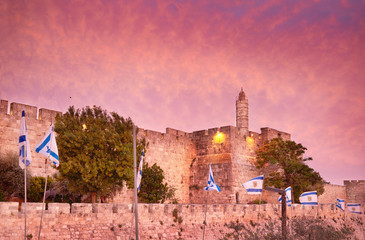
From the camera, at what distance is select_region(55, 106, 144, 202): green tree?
52.6 ft

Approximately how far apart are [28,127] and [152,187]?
26.5ft

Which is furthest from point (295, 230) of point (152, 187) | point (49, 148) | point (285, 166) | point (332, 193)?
point (332, 193)

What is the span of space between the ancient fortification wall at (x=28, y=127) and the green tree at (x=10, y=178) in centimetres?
73

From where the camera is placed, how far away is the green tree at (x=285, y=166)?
2683cm

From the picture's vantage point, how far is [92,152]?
16.7 meters

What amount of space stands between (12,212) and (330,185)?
3804 cm

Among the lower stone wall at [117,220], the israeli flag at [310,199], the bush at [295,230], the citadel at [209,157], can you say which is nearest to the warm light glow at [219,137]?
the citadel at [209,157]

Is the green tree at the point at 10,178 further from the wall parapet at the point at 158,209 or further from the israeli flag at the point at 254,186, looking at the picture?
the israeli flag at the point at 254,186

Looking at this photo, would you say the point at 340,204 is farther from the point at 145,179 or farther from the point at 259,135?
the point at 145,179

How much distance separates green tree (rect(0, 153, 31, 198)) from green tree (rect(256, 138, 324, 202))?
16.2 m

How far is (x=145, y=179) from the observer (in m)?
23.5

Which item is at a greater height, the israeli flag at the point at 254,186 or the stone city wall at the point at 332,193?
the israeli flag at the point at 254,186

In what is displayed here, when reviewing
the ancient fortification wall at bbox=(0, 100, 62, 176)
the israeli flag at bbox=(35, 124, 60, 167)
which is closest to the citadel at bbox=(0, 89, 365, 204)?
the ancient fortification wall at bbox=(0, 100, 62, 176)

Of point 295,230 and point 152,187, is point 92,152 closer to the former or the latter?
point 152,187
